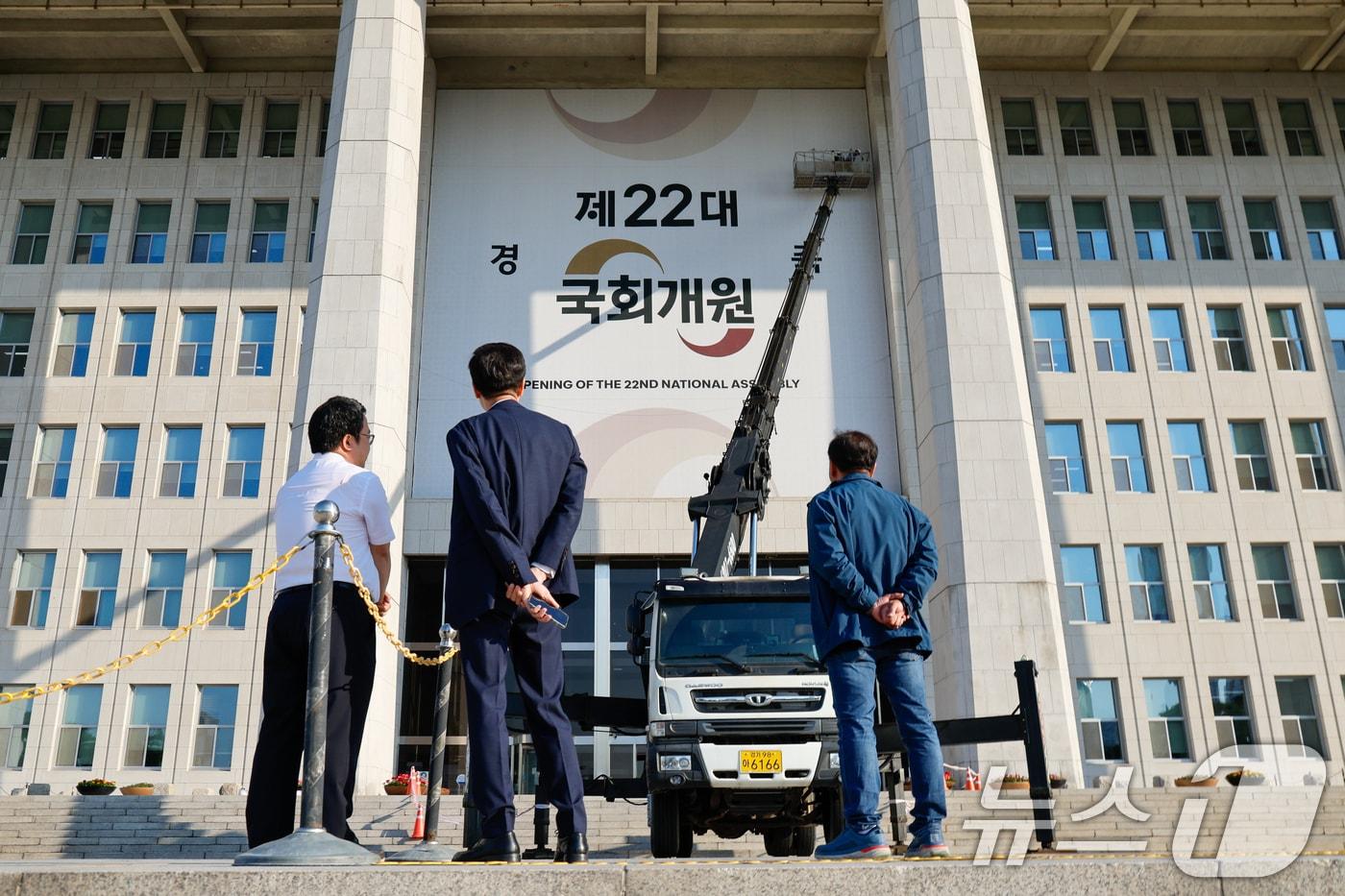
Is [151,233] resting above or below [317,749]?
above

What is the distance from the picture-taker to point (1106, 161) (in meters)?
Answer: 29.8

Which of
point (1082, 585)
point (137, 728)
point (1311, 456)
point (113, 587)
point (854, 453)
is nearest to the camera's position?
point (854, 453)

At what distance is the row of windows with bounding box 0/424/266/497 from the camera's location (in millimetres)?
26953

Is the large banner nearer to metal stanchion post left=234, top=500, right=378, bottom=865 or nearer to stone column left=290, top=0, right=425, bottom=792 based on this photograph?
stone column left=290, top=0, right=425, bottom=792

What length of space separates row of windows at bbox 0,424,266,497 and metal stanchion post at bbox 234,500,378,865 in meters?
24.0

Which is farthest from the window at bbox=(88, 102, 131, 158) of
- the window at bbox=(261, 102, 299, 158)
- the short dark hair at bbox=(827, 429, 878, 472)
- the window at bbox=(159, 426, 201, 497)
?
the short dark hair at bbox=(827, 429, 878, 472)

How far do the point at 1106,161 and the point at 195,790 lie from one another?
27.3 m

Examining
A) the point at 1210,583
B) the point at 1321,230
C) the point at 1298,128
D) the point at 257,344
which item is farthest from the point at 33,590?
the point at 1298,128

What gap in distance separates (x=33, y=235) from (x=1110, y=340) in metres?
28.2

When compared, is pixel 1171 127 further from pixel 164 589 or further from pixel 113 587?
pixel 113 587

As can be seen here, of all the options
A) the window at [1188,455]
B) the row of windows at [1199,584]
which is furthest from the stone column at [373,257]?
the window at [1188,455]

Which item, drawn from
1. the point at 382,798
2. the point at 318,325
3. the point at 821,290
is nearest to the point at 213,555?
the point at 318,325

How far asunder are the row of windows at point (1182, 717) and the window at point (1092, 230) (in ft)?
36.3

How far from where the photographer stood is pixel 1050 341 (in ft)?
93.2
